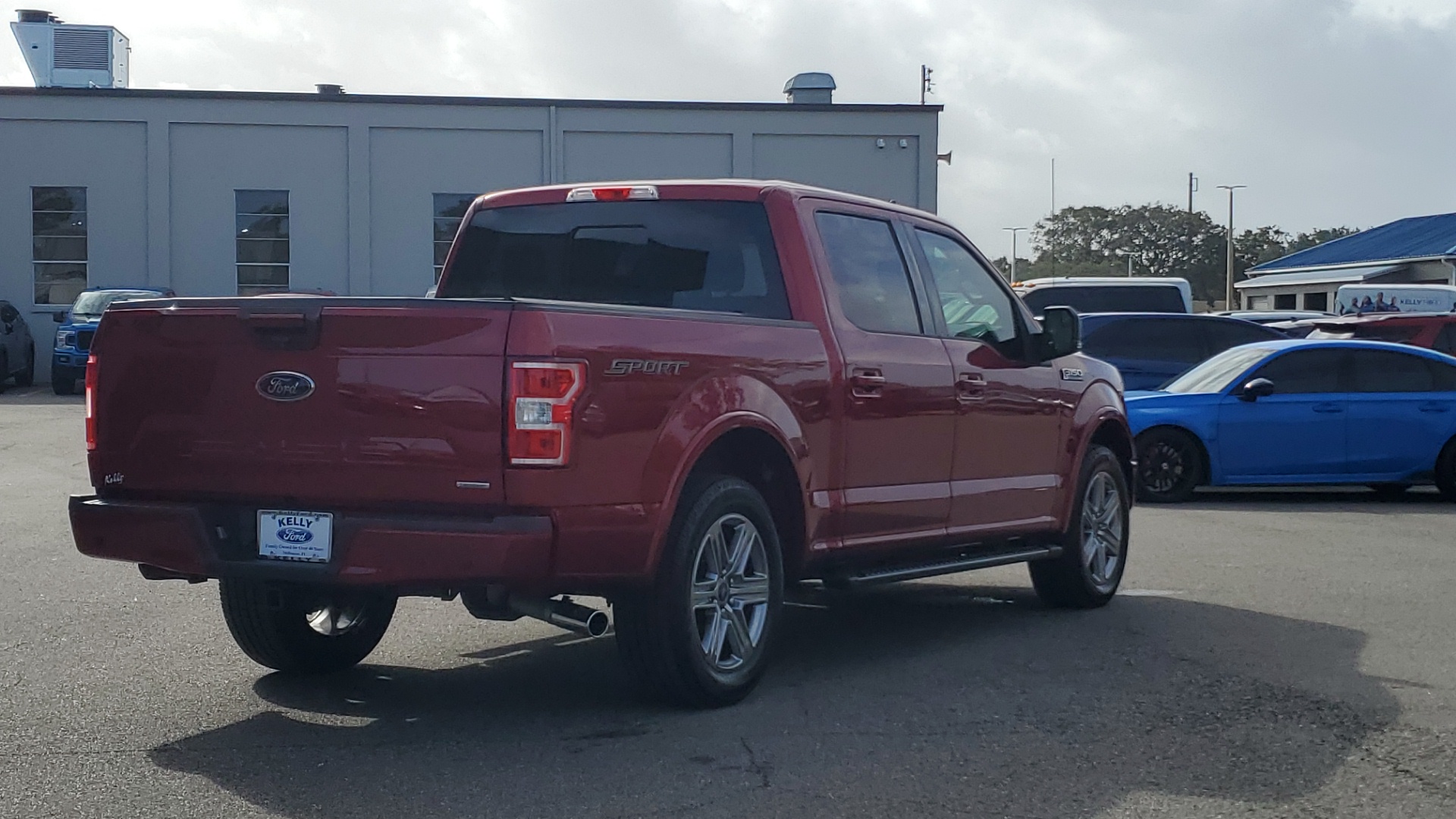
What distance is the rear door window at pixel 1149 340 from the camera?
1886 centimetres

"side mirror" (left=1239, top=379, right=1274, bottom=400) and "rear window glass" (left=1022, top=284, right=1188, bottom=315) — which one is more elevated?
"rear window glass" (left=1022, top=284, right=1188, bottom=315)

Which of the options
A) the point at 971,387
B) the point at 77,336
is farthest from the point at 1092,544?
the point at 77,336

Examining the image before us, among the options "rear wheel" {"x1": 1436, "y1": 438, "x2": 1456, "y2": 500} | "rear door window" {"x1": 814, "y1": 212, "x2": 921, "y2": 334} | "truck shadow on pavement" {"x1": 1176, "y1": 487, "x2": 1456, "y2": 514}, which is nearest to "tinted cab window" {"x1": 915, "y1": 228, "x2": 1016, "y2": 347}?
"rear door window" {"x1": 814, "y1": 212, "x2": 921, "y2": 334}

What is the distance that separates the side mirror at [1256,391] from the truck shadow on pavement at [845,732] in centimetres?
696

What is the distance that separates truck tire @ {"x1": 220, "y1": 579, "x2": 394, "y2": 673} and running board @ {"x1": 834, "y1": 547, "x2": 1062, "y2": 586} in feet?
6.20


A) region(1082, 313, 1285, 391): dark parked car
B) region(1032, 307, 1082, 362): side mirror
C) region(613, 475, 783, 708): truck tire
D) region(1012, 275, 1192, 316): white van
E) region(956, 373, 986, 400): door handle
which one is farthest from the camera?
region(1012, 275, 1192, 316): white van

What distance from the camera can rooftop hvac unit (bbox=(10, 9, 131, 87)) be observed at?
133ft

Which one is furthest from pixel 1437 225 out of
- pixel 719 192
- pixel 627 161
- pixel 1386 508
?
pixel 719 192

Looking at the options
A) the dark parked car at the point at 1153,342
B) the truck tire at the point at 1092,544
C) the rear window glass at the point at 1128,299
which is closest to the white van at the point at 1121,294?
the rear window glass at the point at 1128,299

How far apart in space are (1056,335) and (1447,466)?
26.8 feet

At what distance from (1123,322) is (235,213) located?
944 inches

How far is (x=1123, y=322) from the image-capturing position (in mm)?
18891

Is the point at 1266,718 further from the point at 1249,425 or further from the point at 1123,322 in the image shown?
the point at 1123,322

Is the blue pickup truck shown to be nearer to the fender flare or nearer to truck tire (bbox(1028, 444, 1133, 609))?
truck tire (bbox(1028, 444, 1133, 609))
